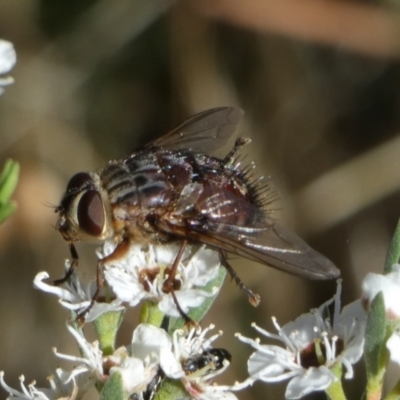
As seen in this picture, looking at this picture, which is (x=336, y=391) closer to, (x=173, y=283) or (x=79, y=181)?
(x=173, y=283)

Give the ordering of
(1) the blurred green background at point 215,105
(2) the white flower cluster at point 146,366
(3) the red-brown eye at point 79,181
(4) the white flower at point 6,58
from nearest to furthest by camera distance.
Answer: (2) the white flower cluster at point 146,366, (4) the white flower at point 6,58, (3) the red-brown eye at point 79,181, (1) the blurred green background at point 215,105

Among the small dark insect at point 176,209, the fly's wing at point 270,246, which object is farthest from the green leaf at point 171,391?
the fly's wing at point 270,246

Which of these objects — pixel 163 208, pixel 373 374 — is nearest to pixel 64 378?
pixel 163 208

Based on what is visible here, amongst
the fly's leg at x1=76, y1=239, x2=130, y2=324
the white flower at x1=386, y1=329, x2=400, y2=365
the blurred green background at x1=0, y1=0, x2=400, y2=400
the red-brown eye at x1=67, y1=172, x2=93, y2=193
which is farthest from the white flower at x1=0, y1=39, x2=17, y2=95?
the blurred green background at x1=0, y1=0, x2=400, y2=400

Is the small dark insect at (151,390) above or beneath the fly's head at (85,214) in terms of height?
beneath

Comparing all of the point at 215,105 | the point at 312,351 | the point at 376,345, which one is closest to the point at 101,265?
the point at 312,351

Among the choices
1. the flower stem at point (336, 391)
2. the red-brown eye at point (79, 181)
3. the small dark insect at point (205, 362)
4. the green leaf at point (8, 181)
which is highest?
the green leaf at point (8, 181)

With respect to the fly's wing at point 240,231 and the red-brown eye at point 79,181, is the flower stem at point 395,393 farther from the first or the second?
the red-brown eye at point 79,181

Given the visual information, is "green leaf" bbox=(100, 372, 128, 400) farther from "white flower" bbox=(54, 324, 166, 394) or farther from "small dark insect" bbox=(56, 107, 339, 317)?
"small dark insect" bbox=(56, 107, 339, 317)
